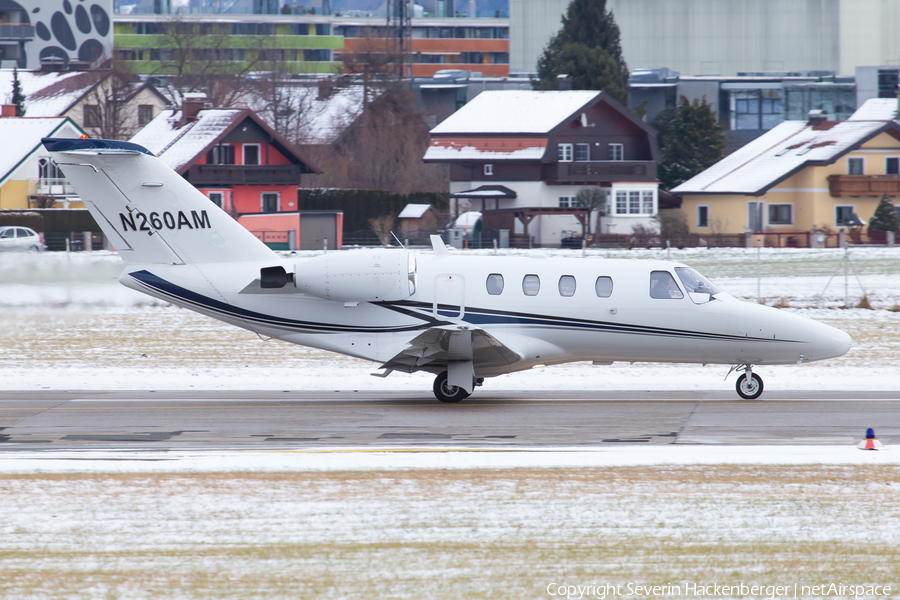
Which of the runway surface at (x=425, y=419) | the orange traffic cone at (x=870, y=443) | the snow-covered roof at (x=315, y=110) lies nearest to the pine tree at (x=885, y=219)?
the runway surface at (x=425, y=419)

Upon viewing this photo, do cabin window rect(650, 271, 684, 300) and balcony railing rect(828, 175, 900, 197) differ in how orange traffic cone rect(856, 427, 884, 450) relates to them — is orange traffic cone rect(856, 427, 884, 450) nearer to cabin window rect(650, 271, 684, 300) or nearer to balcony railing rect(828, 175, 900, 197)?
cabin window rect(650, 271, 684, 300)

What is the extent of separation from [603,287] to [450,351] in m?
2.91

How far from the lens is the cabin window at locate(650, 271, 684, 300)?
59.8ft

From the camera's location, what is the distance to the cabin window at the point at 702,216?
6668 cm

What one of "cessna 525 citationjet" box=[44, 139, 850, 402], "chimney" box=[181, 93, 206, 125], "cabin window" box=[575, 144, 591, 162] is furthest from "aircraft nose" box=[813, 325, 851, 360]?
"chimney" box=[181, 93, 206, 125]

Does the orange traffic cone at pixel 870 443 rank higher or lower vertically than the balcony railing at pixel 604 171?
lower

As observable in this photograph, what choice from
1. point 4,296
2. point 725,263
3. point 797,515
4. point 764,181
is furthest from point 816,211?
point 797,515

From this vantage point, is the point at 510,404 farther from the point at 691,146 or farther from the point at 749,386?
the point at 691,146

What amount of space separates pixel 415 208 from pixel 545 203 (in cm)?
899

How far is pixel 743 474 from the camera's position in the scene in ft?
40.2

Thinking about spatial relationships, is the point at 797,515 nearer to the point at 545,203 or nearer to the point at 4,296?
the point at 4,296

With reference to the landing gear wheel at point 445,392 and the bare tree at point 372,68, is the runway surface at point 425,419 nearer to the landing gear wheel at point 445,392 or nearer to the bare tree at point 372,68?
the landing gear wheel at point 445,392

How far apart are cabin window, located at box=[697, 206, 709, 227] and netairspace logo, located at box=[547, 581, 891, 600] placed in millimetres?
59839

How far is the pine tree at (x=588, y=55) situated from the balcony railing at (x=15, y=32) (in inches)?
2830
